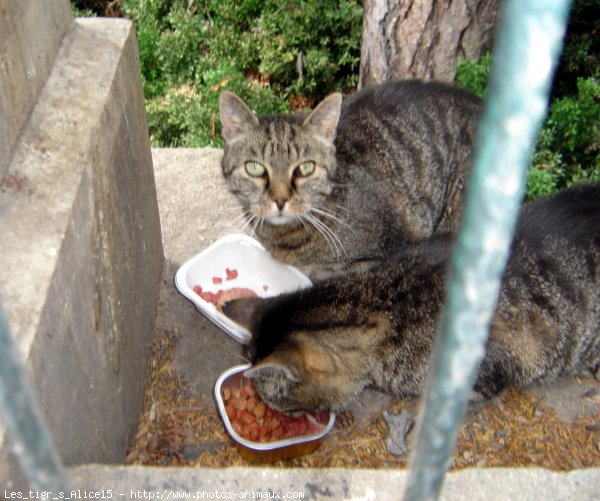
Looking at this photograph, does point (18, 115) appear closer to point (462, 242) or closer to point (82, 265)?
point (82, 265)

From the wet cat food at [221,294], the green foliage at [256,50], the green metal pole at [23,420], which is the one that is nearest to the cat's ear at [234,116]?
the wet cat food at [221,294]

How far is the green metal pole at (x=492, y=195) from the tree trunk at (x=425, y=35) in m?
3.79

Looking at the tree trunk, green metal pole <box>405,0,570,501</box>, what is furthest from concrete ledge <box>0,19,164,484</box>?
the tree trunk

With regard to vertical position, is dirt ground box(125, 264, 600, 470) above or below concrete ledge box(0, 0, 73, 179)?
below

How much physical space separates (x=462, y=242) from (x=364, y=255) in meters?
2.78

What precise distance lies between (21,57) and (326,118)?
5.13 feet

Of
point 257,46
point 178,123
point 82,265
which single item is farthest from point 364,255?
point 257,46

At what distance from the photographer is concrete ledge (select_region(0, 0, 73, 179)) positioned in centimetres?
202

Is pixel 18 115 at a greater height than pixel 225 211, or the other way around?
pixel 18 115

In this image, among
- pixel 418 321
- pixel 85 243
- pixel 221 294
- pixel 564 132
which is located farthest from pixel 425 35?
pixel 85 243

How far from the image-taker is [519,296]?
293 centimetres

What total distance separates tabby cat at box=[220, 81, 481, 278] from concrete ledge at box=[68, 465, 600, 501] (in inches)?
68.0

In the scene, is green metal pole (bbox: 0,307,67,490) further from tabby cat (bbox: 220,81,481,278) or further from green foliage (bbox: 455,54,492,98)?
green foliage (bbox: 455,54,492,98)

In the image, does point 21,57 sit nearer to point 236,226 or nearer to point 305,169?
point 305,169
